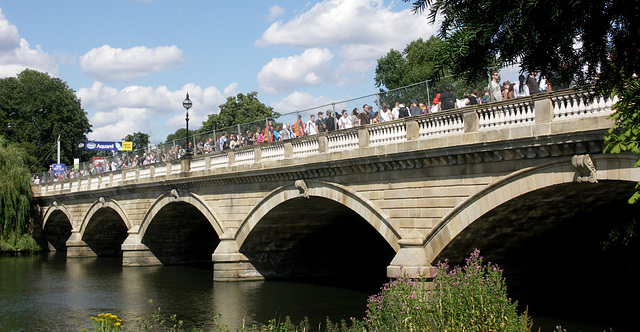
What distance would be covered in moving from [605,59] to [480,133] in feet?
28.3

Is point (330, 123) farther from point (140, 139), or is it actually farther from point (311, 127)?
point (140, 139)

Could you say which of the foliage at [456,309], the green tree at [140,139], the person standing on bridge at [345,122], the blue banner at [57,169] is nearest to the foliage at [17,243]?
the blue banner at [57,169]

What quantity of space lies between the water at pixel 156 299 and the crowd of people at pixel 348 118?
5.20 meters

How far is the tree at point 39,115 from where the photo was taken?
7069 centimetres

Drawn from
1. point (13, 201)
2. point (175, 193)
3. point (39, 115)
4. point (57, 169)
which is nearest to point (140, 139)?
point (39, 115)

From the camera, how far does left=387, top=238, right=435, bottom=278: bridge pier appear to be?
15421 mm

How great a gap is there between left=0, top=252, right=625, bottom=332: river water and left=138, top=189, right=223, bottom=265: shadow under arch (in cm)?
205

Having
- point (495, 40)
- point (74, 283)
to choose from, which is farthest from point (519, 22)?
point (74, 283)

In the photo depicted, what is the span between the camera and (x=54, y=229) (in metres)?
46.9

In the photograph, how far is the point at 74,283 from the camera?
2719 centimetres

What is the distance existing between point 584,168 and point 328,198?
8.58 meters

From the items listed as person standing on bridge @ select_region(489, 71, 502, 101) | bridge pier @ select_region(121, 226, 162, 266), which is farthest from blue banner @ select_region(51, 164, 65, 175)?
person standing on bridge @ select_region(489, 71, 502, 101)

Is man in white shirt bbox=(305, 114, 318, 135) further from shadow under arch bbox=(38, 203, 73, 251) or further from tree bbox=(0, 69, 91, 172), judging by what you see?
tree bbox=(0, 69, 91, 172)

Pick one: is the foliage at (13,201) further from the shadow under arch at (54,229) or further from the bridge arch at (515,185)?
the bridge arch at (515,185)
